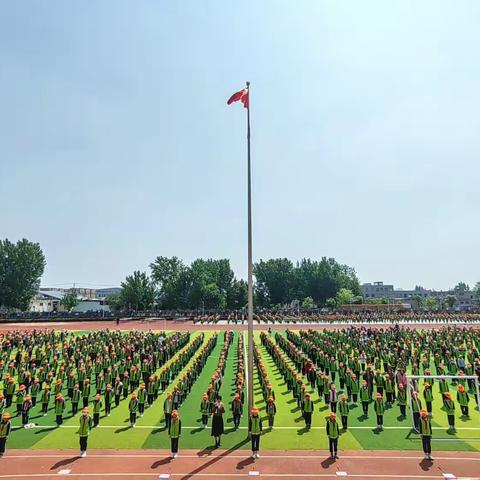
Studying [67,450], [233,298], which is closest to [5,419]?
[67,450]

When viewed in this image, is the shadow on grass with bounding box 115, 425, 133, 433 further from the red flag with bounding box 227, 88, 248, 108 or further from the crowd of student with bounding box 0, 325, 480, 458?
the red flag with bounding box 227, 88, 248, 108

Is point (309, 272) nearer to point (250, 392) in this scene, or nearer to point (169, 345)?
point (169, 345)

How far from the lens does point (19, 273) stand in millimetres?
84000

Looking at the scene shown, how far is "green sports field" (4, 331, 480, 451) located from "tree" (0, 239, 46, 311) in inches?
2945

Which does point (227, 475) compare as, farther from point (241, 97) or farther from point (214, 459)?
point (241, 97)

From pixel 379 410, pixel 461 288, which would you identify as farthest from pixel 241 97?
pixel 461 288

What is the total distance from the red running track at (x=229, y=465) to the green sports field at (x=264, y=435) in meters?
0.64

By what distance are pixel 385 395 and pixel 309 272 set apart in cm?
9033

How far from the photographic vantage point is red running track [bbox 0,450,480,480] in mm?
10820

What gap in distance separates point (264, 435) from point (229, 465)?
9.37 feet

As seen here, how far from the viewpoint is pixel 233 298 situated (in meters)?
104

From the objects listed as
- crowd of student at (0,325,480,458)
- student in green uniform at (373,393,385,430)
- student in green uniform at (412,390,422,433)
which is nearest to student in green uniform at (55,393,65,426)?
crowd of student at (0,325,480,458)

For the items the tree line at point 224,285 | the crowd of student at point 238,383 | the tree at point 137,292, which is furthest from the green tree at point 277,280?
the crowd of student at point 238,383

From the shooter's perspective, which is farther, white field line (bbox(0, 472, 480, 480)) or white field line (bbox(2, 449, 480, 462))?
white field line (bbox(2, 449, 480, 462))
